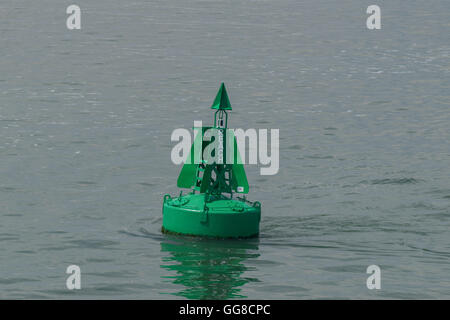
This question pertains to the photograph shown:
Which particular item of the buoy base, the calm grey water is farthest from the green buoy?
the calm grey water

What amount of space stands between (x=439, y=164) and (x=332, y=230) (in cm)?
1797

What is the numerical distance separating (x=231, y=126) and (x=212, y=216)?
30.7m

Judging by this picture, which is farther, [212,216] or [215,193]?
[215,193]

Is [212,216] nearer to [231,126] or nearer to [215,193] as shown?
[215,193]

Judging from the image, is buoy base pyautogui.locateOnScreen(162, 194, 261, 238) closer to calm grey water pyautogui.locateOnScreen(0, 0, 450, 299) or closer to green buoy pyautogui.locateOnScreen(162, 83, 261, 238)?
green buoy pyautogui.locateOnScreen(162, 83, 261, 238)

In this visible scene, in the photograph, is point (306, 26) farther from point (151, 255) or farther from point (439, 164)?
point (151, 255)

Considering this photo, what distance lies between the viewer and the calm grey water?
45.7 metres

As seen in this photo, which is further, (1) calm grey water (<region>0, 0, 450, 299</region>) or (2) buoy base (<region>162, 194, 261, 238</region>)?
(2) buoy base (<region>162, 194, 261, 238</region>)

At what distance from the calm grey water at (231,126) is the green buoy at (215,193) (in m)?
0.77

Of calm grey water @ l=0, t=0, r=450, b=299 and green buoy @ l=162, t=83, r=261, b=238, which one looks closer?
calm grey water @ l=0, t=0, r=450, b=299

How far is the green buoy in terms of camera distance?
47.0 meters

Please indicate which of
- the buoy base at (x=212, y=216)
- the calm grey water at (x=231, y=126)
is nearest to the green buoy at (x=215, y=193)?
the buoy base at (x=212, y=216)

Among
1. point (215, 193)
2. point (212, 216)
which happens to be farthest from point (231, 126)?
point (212, 216)

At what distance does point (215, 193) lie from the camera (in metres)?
47.7
